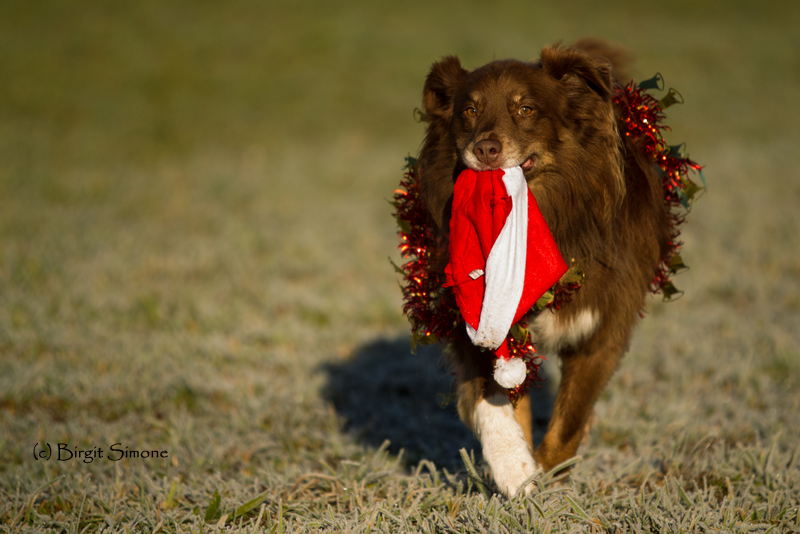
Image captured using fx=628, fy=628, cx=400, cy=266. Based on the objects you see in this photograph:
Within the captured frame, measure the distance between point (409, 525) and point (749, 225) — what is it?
24.9 ft

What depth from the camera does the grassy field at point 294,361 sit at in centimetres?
299

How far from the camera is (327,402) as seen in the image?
4652 mm

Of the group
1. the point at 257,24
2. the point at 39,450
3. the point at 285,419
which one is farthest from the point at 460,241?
the point at 257,24

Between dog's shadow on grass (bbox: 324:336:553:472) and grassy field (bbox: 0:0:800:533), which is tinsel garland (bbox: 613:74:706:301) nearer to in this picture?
grassy field (bbox: 0:0:800:533)

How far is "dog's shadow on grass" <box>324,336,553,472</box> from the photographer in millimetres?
3875

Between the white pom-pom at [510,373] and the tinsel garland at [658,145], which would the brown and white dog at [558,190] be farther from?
the white pom-pom at [510,373]

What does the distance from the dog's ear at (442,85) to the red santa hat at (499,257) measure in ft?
1.82

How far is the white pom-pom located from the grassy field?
0.53m

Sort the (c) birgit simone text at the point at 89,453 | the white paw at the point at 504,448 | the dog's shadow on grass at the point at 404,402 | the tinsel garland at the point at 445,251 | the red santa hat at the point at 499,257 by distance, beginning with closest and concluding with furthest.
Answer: the red santa hat at the point at 499,257, the white paw at the point at 504,448, the tinsel garland at the point at 445,251, the (c) birgit simone text at the point at 89,453, the dog's shadow on grass at the point at 404,402

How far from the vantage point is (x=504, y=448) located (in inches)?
106

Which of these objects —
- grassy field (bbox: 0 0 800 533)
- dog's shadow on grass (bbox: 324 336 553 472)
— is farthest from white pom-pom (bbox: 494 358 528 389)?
dog's shadow on grass (bbox: 324 336 553 472)

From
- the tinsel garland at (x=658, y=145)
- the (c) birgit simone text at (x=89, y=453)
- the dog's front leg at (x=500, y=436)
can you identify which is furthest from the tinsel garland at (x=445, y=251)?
the (c) birgit simone text at (x=89, y=453)

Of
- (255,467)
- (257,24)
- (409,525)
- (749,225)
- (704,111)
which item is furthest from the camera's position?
(257,24)

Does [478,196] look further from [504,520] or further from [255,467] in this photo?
[255,467]
